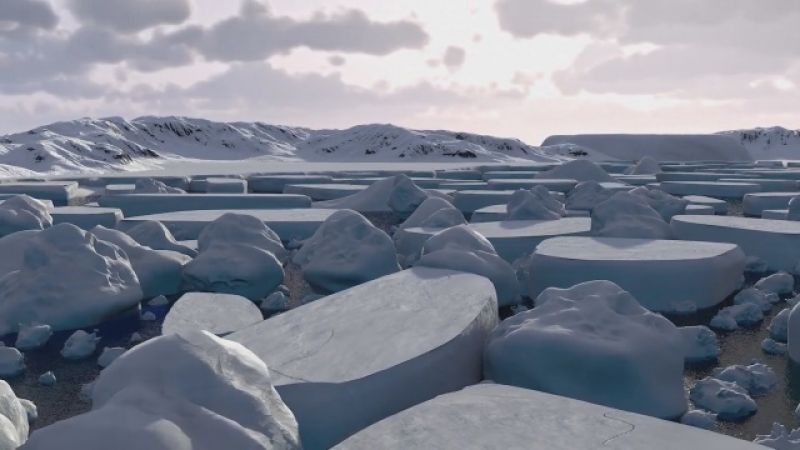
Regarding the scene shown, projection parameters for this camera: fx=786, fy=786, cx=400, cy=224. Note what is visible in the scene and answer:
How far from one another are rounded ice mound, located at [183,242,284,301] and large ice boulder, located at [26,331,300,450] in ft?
9.10

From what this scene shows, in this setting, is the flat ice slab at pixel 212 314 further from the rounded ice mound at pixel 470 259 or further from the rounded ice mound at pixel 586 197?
the rounded ice mound at pixel 586 197

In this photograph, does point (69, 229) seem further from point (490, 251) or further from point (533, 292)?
point (533, 292)

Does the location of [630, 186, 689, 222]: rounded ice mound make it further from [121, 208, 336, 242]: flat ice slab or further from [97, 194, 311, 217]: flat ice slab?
[97, 194, 311, 217]: flat ice slab

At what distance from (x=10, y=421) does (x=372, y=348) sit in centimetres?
134

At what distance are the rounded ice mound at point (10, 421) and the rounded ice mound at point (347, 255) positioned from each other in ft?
9.58

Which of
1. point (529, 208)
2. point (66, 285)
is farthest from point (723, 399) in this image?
point (529, 208)

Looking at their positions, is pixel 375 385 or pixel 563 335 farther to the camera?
pixel 563 335

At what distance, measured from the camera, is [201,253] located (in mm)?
5555

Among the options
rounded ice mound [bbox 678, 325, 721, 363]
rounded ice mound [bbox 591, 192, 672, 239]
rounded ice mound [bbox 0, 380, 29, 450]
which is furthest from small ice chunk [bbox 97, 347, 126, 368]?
rounded ice mound [bbox 591, 192, 672, 239]

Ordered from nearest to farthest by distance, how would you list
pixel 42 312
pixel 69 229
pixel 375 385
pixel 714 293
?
pixel 375 385 < pixel 42 312 < pixel 69 229 < pixel 714 293

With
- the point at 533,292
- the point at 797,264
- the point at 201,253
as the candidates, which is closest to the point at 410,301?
the point at 533,292

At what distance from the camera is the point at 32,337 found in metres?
4.30

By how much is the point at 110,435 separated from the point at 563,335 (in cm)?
189

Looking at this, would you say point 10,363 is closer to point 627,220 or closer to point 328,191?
point 627,220
